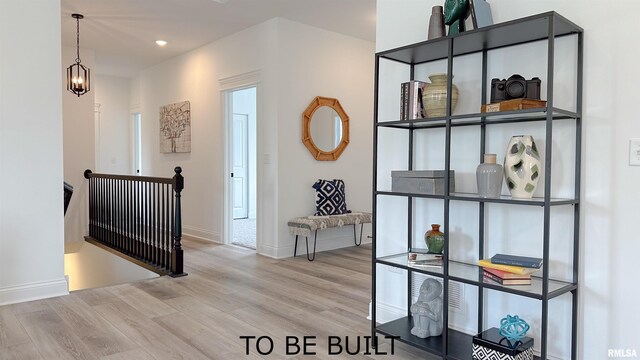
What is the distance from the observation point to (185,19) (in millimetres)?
4973

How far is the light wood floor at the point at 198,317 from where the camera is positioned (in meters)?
2.52

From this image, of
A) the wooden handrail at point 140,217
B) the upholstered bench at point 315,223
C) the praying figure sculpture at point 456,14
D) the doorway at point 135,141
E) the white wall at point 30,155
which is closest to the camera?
the praying figure sculpture at point 456,14

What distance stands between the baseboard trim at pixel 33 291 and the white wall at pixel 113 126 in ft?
16.8

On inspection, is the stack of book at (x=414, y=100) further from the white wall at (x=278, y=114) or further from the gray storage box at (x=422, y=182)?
the white wall at (x=278, y=114)

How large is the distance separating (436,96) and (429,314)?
115cm

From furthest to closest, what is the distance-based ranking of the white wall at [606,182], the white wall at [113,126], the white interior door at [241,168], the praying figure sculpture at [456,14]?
the white interior door at [241,168]
the white wall at [113,126]
the praying figure sculpture at [456,14]
the white wall at [606,182]

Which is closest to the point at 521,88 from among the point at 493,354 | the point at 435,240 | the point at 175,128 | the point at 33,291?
the point at 435,240

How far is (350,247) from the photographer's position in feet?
18.6

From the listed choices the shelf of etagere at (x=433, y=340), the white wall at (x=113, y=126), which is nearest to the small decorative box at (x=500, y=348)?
the shelf of etagere at (x=433, y=340)

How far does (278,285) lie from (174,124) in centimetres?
383

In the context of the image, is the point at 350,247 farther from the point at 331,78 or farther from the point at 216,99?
the point at 216,99

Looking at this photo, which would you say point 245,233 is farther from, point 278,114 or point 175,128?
point 278,114

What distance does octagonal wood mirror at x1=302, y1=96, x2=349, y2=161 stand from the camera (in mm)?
5241

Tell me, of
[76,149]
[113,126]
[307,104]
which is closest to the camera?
[307,104]
